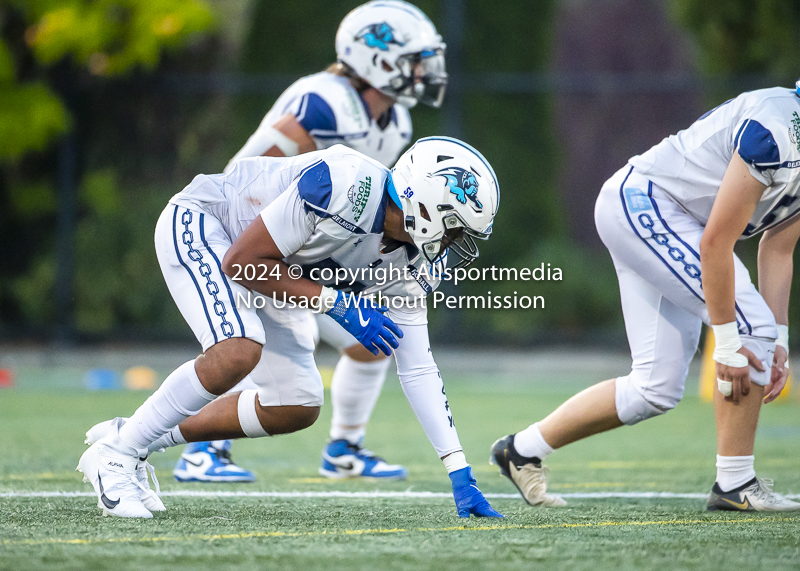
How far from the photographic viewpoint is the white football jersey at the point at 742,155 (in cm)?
349

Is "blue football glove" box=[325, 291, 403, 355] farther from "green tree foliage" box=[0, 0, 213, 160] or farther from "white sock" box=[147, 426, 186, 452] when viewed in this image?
"green tree foliage" box=[0, 0, 213, 160]

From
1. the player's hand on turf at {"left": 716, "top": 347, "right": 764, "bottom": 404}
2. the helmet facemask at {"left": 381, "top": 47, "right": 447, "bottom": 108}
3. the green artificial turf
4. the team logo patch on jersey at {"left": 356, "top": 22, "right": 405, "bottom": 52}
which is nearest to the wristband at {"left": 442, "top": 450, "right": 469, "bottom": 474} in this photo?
the green artificial turf

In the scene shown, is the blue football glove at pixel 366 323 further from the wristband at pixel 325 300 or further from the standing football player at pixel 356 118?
the standing football player at pixel 356 118

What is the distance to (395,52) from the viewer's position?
4.97m

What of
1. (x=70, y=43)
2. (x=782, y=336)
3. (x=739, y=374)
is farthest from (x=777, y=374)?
(x=70, y=43)

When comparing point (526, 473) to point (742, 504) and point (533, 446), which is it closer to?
point (533, 446)

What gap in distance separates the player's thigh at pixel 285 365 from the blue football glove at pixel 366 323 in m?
0.45

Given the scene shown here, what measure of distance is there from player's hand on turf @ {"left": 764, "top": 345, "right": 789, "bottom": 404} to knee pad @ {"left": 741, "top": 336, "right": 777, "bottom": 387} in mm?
116

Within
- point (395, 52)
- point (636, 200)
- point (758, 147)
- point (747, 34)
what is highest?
point (747, 34)

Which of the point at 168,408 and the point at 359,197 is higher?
the point at 359,197

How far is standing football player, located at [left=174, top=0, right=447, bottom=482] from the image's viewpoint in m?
4.83

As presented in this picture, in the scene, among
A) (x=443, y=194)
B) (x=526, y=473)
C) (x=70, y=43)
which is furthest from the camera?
(x=70, y=43)

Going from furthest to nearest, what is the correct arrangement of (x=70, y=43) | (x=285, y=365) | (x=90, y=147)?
Result: (x=90, y=147) < (x=70, y=43) < (x=285, y=365)

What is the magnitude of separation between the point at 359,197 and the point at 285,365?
30.0 inches
